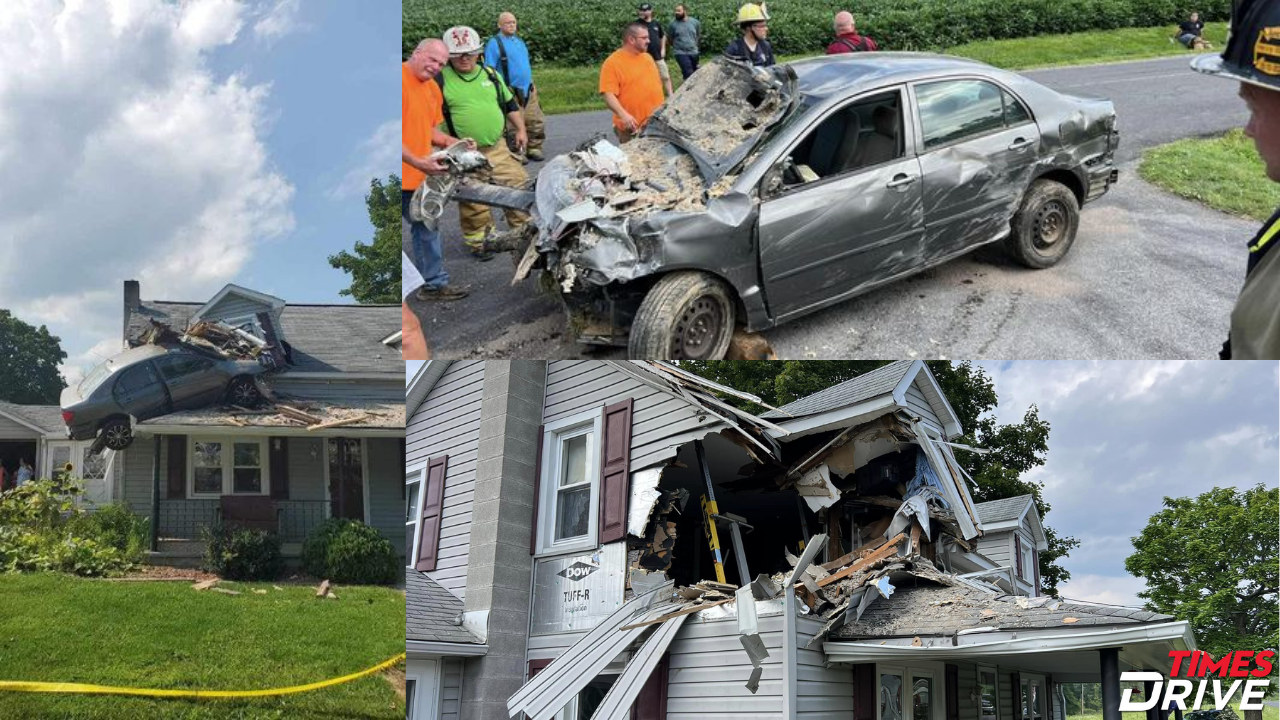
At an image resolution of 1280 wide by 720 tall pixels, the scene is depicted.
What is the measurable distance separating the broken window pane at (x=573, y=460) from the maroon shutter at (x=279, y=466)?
19.7ft

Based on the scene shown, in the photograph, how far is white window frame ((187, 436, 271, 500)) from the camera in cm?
1280

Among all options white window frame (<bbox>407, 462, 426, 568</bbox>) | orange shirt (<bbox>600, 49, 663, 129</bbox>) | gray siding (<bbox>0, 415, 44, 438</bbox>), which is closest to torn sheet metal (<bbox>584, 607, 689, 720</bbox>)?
white window frame (<bbox>407, 462, 426, 568</bbox>)

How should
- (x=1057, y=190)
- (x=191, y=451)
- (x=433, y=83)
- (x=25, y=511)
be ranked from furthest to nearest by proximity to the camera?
1. (x=191, y=451)
2. (x=25, y=511)
3. (x=433, y=83)
4. (x=1057, y=190)

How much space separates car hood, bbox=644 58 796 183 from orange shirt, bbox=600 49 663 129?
2112 millimetres

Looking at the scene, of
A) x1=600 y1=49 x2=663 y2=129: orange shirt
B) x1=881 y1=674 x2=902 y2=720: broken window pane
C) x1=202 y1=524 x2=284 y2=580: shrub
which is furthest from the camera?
x1=202 y1=524 x2=284 y2=580: shrub

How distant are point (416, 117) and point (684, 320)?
133 inches

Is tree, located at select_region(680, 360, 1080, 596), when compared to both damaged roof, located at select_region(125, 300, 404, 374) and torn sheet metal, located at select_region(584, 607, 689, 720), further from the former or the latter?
torn sheet metal, located at select_region(584, 607, 689, 720)

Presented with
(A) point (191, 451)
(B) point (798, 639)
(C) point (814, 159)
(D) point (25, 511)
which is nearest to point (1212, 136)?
(C) point (814, 159)

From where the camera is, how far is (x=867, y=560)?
306 inches

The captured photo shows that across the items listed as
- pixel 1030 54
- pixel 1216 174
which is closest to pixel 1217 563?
pixel 1030 54

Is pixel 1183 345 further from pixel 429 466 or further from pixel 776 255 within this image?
pixel 429 466

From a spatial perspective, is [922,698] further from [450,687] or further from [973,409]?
[973,409]

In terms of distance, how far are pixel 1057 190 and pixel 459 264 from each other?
5.08 m

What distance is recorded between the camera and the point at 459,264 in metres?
8.54
